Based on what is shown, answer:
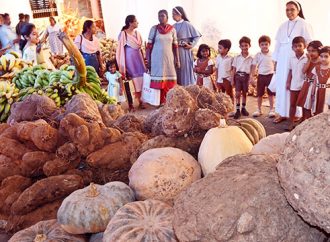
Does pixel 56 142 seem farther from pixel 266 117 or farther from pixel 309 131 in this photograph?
pixel 266 117

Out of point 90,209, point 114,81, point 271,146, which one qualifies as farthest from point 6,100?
point 114,81

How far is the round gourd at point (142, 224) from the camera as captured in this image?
1354mm

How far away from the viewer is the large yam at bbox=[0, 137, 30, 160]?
7.16 feet

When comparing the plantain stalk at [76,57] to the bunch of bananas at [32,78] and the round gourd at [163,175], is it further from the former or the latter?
the round gourd at [163,175]

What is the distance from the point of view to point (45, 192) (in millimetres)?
1931

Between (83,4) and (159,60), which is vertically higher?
(83,4)

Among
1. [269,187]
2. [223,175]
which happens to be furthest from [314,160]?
[223,175]

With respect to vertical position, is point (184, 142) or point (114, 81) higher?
point (184, 142)

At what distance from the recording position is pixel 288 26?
16.3 ft

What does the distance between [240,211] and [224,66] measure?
5.05 meters

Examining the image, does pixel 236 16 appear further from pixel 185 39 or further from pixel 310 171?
pixel 310 171

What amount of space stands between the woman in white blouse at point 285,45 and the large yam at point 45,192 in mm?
3861

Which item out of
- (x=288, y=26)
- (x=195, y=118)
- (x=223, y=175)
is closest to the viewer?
(x=223, y=175)

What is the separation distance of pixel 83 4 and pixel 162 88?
6908mm
